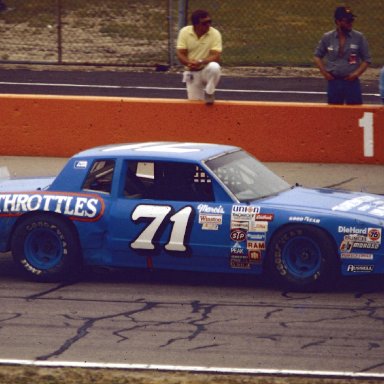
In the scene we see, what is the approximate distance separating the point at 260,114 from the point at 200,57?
106 centimetres

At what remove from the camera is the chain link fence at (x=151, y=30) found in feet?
76.1

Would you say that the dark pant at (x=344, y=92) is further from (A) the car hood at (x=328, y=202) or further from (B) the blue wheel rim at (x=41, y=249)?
(B) the blue wheel rim at (x=41, y=249)

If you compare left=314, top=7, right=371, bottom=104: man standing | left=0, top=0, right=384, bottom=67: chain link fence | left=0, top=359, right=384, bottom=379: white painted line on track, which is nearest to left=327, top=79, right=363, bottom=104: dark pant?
left=314, top=7, right=371, bottom=104: man standing

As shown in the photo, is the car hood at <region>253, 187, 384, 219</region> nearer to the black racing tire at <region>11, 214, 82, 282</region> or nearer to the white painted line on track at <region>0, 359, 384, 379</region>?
the black racing tire at <region>11, 214, 82, 282</region>

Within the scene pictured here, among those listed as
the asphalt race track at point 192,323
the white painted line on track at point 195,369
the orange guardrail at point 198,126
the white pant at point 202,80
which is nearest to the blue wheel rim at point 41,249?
the asphalt race track at point 192,323

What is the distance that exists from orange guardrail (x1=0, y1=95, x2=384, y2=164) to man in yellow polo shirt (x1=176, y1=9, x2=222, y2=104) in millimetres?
305

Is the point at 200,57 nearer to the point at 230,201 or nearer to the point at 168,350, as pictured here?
the point at 230,201

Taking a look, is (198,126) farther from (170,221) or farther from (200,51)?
(170,221)

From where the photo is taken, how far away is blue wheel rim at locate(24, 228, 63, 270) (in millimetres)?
9852

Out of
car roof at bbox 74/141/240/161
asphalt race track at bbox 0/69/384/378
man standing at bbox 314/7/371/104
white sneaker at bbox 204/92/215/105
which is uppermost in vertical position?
man standing at bbox 314/7/371/104

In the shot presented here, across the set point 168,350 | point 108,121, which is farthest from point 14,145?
point 168,350

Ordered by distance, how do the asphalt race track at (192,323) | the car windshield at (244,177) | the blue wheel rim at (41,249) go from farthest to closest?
1. the blue wheel rim at (41,249)
2. the car windshield at (244,177)
3. the asphalt race track at (192,323)

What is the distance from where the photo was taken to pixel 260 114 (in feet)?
48.8

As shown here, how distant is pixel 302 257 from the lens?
9.30 metres
